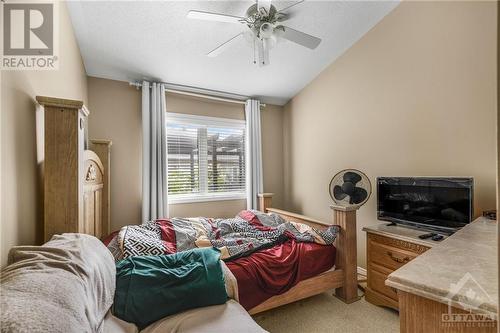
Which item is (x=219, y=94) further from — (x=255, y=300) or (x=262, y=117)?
(x=255, y=300)

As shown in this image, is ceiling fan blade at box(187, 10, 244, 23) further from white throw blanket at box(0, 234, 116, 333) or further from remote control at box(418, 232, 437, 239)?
remote control at box(418, 232, 437, 239)

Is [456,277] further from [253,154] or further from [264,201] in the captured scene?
[253,154]

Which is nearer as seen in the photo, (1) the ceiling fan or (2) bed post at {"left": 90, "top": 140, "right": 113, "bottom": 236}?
(1) the ceiling fan

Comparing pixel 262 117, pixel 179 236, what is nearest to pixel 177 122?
pixel 262 117

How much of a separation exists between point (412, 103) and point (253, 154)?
2040mm

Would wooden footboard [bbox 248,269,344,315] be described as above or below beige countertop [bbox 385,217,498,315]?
below

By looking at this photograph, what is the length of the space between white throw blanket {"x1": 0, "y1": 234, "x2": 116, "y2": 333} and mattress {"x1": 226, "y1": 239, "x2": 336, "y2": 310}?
866mm

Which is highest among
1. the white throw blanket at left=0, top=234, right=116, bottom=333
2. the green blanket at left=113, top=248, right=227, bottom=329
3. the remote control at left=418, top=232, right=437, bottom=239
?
the white throw blanket at left=0, top=234, right=116, bottom=333

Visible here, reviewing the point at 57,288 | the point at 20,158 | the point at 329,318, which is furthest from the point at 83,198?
the point at 329,318

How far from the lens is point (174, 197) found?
3.05 meters

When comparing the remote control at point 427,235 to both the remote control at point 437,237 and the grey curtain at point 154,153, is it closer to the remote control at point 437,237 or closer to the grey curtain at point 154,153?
the remote control at point 437,237

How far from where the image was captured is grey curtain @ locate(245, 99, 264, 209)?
11.3 feet

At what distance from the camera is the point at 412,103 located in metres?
2.20

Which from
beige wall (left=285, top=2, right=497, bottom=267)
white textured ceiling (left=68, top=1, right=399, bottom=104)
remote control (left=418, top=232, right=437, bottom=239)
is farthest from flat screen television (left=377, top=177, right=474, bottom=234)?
white textured ceiling (left=68, top=1, right=399, bottom=104)
